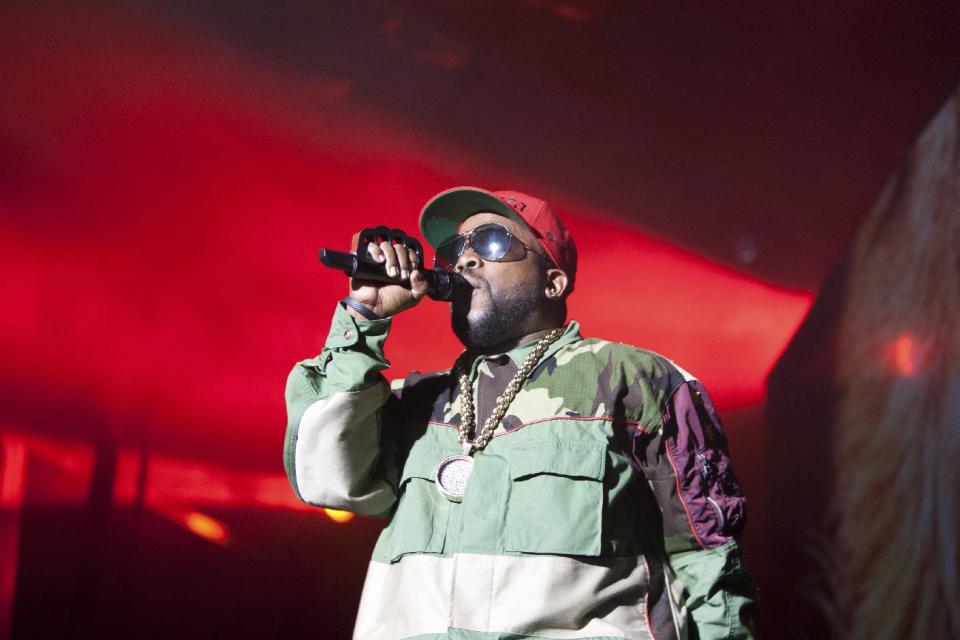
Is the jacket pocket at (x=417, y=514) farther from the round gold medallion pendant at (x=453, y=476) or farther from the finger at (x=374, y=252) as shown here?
the finger at (x=374, y=252)

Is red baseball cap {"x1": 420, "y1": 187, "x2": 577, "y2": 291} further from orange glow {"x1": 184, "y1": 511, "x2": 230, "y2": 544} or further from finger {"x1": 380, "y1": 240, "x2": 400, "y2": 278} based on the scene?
orange glow {"x1": 184, "y1": 511, "x2": 230, "y2": 544}

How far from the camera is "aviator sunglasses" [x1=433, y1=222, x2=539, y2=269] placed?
196 centimetres

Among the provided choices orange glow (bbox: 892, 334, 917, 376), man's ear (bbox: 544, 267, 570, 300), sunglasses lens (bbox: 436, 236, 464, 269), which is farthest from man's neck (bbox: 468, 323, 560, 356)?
orange glow (bbox: 892, 334, 917, 376)

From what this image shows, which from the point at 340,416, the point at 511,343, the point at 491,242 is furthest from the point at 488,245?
the point at 340,416

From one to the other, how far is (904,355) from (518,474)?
171 cm

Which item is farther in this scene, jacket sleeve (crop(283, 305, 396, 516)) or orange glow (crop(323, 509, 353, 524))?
orange glow (crop(323, 509, 353, 524))

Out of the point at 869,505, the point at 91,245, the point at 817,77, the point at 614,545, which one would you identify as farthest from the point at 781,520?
the point at 91,245

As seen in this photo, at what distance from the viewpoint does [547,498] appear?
1.56m

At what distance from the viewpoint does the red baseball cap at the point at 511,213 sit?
6.66ft

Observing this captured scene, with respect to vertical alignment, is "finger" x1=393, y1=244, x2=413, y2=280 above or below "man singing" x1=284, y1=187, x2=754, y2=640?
above

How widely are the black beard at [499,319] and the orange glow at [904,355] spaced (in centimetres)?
146

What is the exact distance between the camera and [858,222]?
2.94m

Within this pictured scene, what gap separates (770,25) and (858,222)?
0.80m

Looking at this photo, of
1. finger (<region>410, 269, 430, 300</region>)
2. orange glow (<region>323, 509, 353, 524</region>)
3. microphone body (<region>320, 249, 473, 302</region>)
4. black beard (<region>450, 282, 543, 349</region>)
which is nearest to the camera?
Result: microphone body (<region>320, 249, 473, 302</region>)
